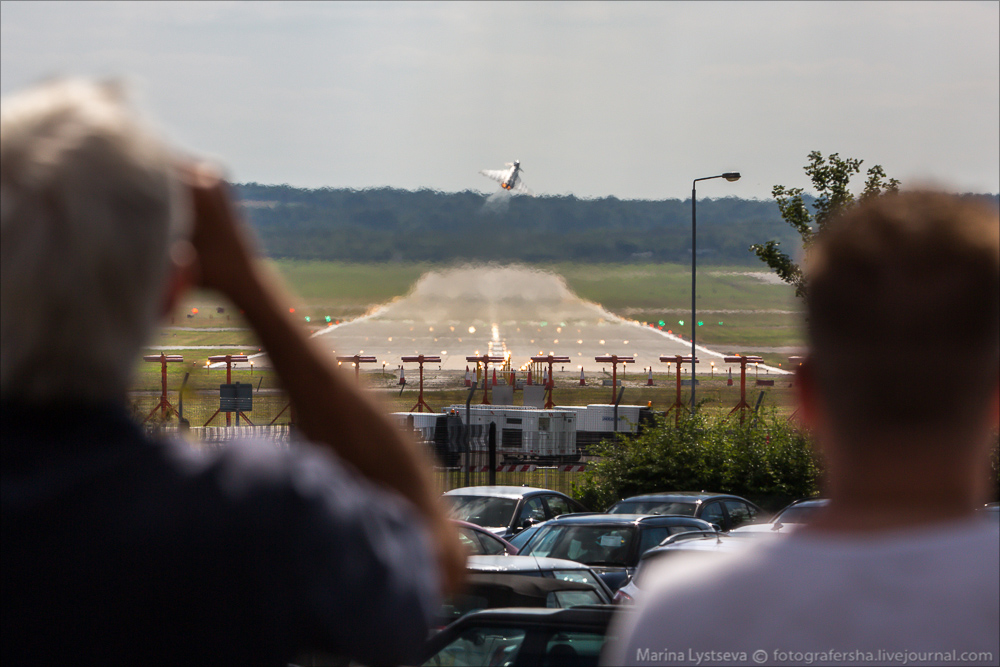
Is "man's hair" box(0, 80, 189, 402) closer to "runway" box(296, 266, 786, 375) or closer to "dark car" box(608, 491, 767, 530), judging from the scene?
"dark car" box(608, 491, 767, 530)

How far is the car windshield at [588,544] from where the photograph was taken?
10.9m

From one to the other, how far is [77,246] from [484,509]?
1402 cm

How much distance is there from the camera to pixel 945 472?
1.39 m

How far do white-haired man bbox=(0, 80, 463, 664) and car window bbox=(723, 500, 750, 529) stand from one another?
1465 cm

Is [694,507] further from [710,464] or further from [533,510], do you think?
[710,464]

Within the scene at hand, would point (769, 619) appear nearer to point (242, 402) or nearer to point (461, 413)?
point (242, 402)

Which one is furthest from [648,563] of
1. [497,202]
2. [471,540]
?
[497,202]

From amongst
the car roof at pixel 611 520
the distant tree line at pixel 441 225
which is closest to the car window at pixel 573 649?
the car roof at pixel 611 520

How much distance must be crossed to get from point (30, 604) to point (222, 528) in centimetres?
25

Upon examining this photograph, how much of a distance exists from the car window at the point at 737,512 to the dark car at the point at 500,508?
2.64 meters

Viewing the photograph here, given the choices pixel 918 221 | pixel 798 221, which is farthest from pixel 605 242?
pixel 918 221

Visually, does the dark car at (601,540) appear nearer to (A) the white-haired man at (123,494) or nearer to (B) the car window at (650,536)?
(B) the car window at (650,536)

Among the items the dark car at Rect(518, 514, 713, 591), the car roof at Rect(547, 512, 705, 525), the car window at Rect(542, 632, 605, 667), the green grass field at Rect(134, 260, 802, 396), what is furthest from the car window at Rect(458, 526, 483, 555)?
the green grass field at Rect(134, 260, 802, 396)

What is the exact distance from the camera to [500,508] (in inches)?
592
